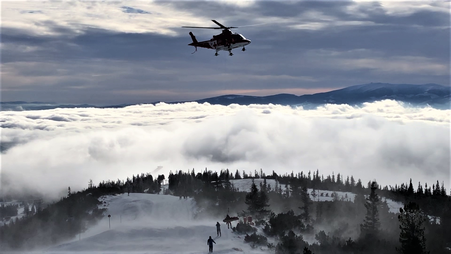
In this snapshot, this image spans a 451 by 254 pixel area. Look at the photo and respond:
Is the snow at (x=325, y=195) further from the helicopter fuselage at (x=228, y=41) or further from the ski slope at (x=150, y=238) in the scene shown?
the helicopter fuselage at (x=228, y=41)

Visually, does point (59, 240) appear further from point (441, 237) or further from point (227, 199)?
point (441, 237)

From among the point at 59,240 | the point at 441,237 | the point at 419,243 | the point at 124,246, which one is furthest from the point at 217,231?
the point at 441,237

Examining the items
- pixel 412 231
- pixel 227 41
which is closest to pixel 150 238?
pixel 227 41

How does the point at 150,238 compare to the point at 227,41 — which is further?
the point at 227,41

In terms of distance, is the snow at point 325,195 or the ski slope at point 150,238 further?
the snow at point 325,195

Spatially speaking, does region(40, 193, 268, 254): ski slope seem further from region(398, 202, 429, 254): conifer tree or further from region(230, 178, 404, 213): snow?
region(230, 178, 404, 213): snow

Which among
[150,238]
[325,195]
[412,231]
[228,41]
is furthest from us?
[325,195]

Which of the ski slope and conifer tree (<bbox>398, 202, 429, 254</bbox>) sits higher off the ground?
conifer tree (<bbox>398, 202, 429, 254</bbox>)

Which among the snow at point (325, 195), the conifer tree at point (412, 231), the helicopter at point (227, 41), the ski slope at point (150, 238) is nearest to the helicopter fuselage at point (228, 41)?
the helicopter at point (227, 41)

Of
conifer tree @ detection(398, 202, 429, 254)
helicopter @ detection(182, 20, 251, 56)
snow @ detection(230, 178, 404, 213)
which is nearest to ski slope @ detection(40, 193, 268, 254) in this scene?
conifer tree @ detection(398, 202, 429, 254)

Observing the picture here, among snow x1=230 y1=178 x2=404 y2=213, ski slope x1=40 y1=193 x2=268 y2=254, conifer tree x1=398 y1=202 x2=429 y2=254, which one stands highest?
conifer tree x1=398 y1=202 x2=429 y2=254

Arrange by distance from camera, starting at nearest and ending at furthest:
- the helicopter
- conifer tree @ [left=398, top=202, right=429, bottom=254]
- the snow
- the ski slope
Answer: conifer tree @ [left=398, top=202, right=429, bottom=254]
the ski slope
the helicopter
the snow

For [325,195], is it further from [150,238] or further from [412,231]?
[412,231]
